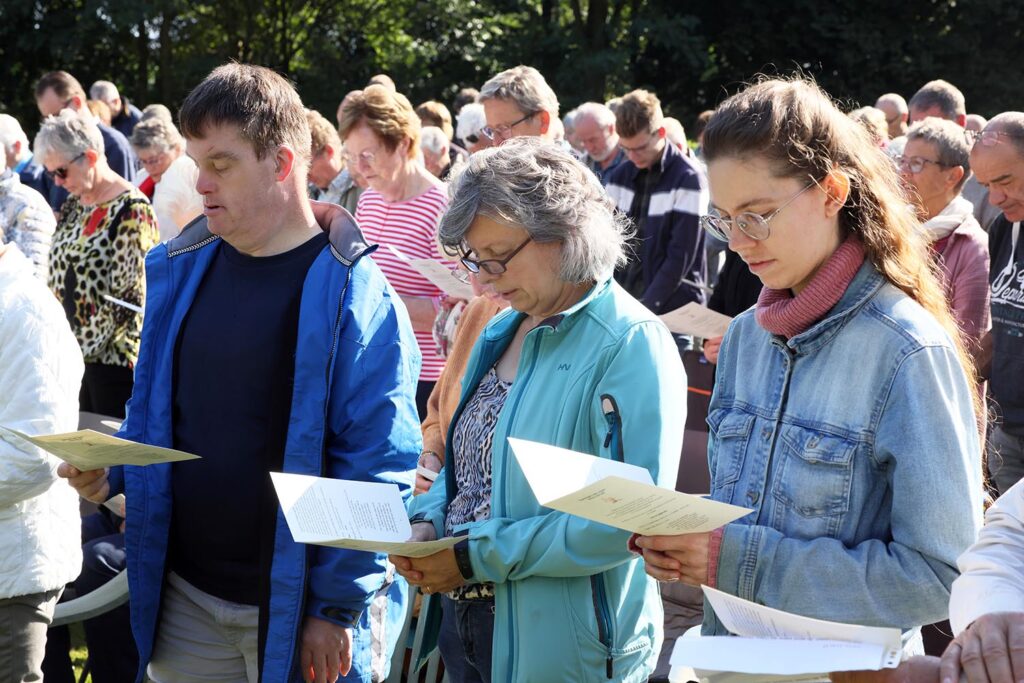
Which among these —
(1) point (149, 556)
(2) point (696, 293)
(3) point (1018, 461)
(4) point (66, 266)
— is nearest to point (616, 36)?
(2) point (696, 293)

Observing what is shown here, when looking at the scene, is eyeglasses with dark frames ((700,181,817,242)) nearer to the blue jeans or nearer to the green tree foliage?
the blue jeans

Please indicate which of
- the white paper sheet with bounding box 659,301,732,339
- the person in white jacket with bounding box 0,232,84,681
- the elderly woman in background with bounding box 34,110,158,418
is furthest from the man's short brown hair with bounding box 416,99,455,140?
the person in white jacket with bounding box 0,232,84,681

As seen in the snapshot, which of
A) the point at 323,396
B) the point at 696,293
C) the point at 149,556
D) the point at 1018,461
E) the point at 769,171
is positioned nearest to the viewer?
the point at 769,171

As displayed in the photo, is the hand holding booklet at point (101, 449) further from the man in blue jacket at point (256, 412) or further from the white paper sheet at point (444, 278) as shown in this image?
the white paper sheet at point (444, 278)

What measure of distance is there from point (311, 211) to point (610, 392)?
997 millimetres

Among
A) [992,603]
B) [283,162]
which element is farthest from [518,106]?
[992,603]

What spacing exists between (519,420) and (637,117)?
4.68m

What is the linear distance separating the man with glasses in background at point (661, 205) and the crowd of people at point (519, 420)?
3.03m

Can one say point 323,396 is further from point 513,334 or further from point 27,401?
point 27,401

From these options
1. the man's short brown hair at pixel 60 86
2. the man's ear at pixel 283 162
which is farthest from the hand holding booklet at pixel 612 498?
the man's short brown hair at pixel 60 86

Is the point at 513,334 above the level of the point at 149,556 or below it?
above

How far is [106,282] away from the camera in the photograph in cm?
596

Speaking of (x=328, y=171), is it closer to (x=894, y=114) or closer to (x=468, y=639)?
(x=468, y=639)

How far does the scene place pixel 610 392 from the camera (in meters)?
2.50
